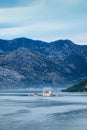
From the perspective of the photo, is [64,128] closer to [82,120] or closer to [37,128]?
[37,128]

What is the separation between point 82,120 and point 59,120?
8357 mm

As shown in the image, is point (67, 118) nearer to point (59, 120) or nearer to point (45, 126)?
point (59, 120)

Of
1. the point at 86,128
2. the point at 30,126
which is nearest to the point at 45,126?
the point at 30,126

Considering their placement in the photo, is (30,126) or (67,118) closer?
(30,126)

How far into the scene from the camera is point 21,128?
417 feet

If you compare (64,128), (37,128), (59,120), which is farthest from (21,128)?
(59,120)

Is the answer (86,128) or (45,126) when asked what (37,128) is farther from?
(86,128)

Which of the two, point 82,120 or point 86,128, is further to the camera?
point 82,120

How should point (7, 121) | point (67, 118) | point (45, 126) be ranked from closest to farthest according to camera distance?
point (45, 126) < point (7, 121) < point (67, 118)

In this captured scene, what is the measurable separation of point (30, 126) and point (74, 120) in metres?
22.3

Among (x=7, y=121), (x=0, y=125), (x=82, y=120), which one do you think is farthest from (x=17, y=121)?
(x=82, y=120)

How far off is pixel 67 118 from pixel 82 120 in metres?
9.97

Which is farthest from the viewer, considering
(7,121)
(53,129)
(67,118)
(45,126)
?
(67,118)

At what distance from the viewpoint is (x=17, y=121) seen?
14700 centimetres
